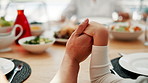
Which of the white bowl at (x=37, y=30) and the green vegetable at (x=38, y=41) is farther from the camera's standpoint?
the white bowl at (x=37, y=30)

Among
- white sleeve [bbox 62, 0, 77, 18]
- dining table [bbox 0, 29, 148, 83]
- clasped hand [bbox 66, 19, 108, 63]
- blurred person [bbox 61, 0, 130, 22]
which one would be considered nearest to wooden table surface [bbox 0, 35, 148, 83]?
dining table [bbox 0, 29, 148, 83]

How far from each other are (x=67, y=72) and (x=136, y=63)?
0.34 metres

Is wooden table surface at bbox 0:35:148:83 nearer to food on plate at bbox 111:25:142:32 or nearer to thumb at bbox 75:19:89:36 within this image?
food on plate at bbox 111:25:142:32

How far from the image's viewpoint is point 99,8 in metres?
2.85

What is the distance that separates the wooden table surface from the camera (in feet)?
2.96

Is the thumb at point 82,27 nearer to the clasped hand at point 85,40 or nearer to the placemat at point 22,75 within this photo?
the clasped hand at point 85,40

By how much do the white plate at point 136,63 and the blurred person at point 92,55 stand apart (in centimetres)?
13

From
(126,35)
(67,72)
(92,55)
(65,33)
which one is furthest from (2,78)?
(126,35)

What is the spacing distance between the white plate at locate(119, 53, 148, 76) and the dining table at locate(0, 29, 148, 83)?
134 millimetres

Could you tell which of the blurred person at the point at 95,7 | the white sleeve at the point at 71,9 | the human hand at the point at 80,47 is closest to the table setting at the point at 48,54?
the human hand at the point at 80,47

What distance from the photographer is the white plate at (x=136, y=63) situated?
0.88 meters

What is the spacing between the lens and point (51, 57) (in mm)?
1169

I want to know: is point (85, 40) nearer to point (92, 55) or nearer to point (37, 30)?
point (92, 55)

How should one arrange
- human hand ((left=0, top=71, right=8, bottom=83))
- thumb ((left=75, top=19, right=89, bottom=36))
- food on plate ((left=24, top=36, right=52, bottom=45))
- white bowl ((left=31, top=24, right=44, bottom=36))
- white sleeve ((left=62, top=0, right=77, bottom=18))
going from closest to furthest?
→ human hand ((left=0, top=71, right=8, bottom=83)) → thumb ((left=75, top=19, right=89, bottom=36)) → food on plate ((left=24, top=36, right=52, bottom=45)) → white bowl ((left=31, top=24, right=44, bottom=36)) → white sleeve ((left=62, top=0, right=77, bottom=18))
